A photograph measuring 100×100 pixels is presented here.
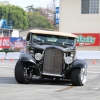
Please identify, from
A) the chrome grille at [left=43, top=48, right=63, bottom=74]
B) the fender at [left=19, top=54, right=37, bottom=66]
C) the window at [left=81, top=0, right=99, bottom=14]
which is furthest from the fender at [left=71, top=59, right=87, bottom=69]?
the window at [left=81, top=0, right=99, bottom=14]

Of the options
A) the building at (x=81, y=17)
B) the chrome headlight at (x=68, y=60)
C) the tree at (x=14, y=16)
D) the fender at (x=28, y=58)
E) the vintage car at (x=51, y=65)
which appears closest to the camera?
the fender at (x=28, y=58)

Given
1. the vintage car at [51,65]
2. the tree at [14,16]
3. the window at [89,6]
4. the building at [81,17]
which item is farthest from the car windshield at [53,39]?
the tree at [14,16]

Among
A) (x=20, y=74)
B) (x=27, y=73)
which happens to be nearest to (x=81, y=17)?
(x=27, y=73)

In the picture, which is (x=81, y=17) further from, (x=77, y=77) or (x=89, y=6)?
(x=77, y=77)

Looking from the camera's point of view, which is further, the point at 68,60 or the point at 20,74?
the point at 68,60

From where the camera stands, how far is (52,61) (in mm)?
15219

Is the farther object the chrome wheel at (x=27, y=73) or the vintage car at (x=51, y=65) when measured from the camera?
the chrome wheel at (x=27, y=73)

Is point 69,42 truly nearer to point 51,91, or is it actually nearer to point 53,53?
point 53,53

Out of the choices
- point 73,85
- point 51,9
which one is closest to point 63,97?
point 73,85

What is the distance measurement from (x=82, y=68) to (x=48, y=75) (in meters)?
1.25

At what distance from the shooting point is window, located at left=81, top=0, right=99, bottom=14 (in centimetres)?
4725

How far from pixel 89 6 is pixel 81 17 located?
1626 millimetres

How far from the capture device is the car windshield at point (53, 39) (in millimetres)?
16266

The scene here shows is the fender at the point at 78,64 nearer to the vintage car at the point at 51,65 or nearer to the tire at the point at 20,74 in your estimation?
the vintage car at the point at 51,65
